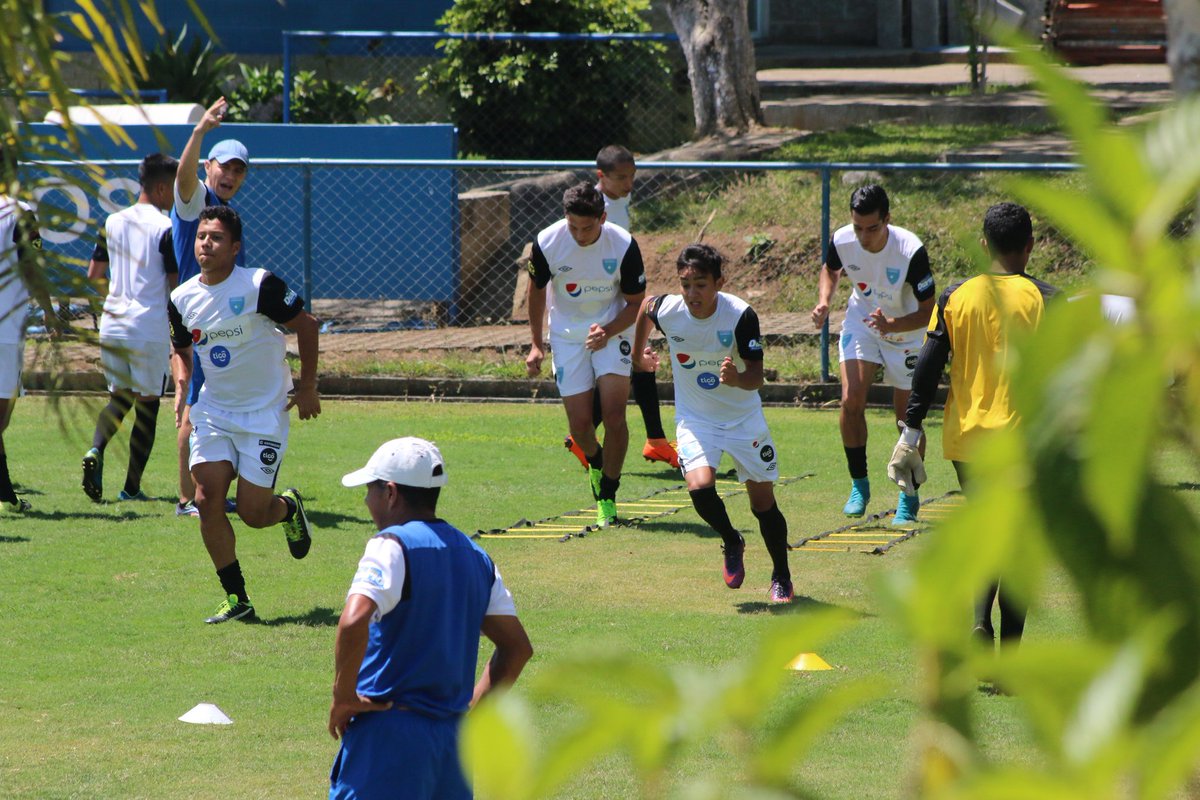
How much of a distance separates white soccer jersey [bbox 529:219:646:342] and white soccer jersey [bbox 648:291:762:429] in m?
1.61

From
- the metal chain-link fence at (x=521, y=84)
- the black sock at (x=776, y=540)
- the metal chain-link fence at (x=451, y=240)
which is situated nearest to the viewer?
the black sock at (x=776, y=540)

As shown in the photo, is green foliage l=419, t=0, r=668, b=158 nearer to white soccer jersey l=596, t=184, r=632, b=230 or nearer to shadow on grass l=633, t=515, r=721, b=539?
white soccer jersey l=596, t=184, r=632, b=230

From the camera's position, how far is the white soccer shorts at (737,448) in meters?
8.42

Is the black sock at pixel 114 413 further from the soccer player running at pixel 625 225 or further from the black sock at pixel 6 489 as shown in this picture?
the soccer player running at pixel 625 225

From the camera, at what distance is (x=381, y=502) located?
508 cm

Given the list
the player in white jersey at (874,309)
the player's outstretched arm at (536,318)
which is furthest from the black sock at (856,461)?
the player's outstretched arm at (536,318)

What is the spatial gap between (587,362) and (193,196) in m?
2.72

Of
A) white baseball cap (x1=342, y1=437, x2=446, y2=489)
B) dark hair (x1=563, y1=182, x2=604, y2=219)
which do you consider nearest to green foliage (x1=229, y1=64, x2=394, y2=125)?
dark hair (x1=563, y1=182, x2=604, y2=219)

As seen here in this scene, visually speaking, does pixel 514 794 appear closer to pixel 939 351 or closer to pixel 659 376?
pixel 939 351

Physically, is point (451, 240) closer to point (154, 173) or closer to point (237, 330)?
point (154, 173)

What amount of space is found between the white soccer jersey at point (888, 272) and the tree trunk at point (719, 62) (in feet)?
34.9

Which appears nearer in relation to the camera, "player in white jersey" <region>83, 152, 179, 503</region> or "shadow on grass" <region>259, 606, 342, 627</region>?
"shadow on grass" <region>259, 606, 342, 627</region>

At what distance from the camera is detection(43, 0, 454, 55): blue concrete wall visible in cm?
2462

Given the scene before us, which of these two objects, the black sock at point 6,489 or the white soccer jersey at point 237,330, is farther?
the black sock at point 6,489
